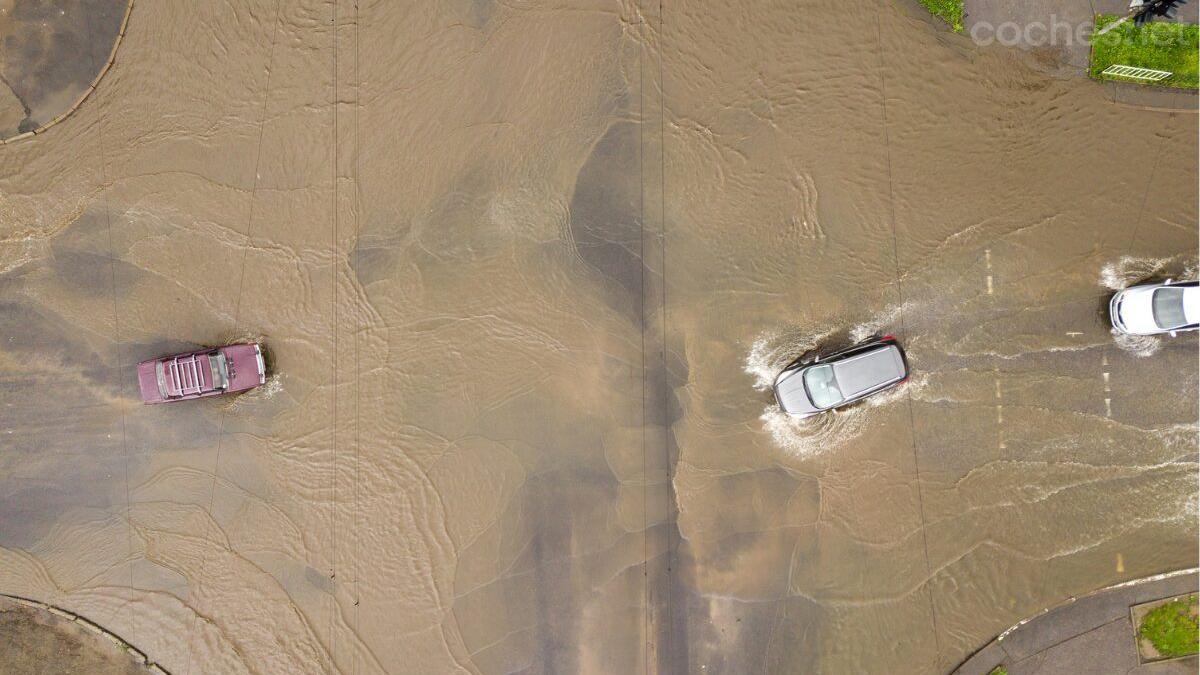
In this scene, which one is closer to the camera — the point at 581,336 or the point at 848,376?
the point at 848,376

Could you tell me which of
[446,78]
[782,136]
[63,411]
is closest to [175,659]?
[63,411]

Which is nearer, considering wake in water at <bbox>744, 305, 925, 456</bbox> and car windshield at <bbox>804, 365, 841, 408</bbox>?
car windshield at <bbox>804, 365, 841, 408</bbox>

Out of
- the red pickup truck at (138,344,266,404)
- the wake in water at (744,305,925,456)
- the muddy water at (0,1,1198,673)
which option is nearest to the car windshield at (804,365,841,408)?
the wake in water at (744,305,925,456)

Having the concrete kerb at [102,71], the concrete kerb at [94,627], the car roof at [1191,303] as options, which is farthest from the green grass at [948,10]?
the concrete kerb at [94,627]

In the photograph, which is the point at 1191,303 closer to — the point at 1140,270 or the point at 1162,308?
the point at 1162,308

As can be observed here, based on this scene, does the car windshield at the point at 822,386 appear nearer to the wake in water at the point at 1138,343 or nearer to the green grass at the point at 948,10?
the wake in water at the point at 1138,343

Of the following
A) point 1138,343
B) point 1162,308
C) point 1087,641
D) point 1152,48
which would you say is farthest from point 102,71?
point 1087,641

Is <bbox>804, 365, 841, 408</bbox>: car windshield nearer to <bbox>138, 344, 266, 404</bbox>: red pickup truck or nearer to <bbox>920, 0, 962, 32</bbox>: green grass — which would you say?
<bbox>920, 0, 962, 32</bbox>: green grass
